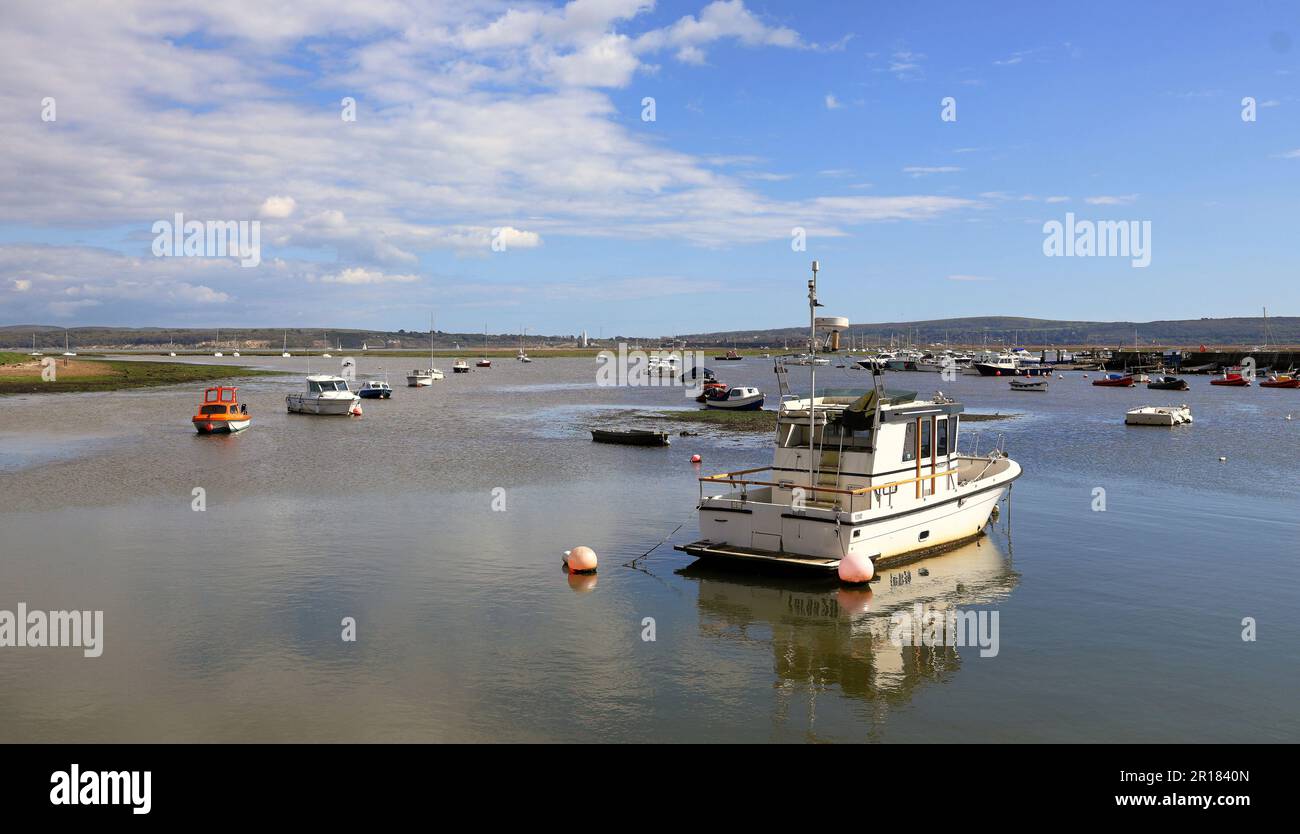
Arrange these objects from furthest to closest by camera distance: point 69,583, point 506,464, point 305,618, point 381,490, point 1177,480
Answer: point 506,464 → point 1177,480 → point 381,490 → point 69,583 → point 305,618

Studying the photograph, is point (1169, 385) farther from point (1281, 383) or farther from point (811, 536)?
point (811, 536)

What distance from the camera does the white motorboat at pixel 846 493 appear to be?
22.4m

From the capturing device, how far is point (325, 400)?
237ft

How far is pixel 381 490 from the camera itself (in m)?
36.5

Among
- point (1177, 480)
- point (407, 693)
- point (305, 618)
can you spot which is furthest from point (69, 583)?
point (1177, 480)

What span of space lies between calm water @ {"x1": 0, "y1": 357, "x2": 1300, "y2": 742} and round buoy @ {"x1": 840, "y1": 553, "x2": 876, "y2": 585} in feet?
1.44

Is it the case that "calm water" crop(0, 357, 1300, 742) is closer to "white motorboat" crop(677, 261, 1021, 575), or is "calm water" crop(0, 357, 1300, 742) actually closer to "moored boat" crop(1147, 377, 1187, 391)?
"white motorboat" crop(677, 261, 1021, 575)

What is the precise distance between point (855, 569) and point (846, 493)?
1984 millimetres

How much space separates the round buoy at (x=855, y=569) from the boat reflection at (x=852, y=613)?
0.38m

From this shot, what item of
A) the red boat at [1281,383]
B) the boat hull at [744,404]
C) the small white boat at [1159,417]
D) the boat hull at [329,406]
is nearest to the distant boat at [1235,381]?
the red boat at [1281,383]

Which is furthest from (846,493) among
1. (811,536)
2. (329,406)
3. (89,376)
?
(89,376)

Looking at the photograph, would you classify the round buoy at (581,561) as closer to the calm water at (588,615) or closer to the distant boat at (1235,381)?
the calm water at (588,615)
